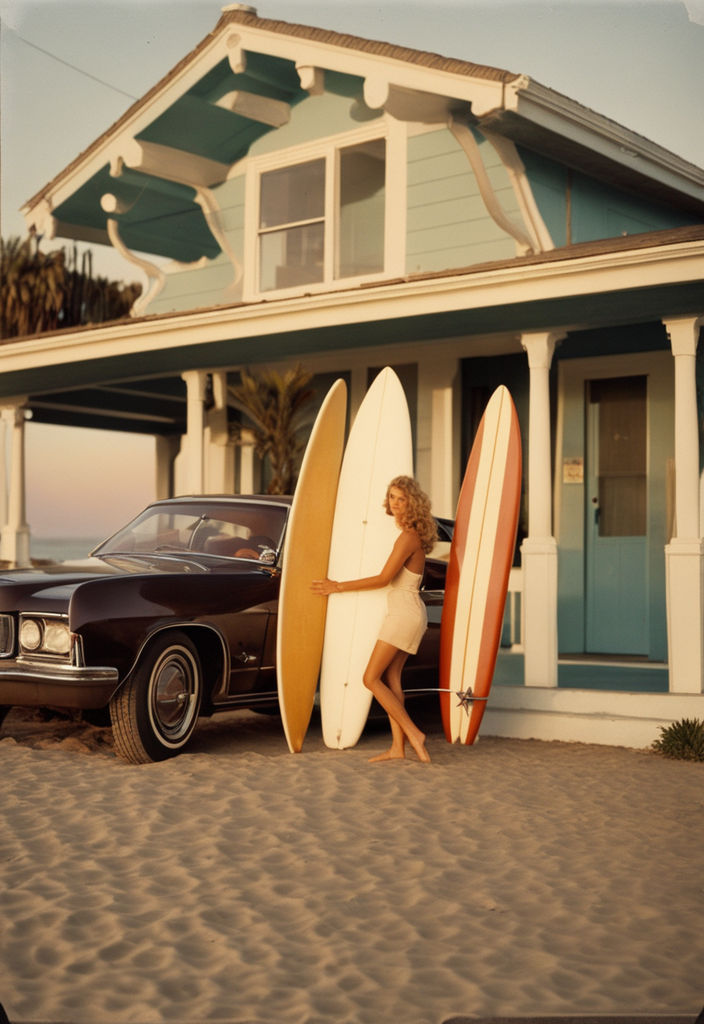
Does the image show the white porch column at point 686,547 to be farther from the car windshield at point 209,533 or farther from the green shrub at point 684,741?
the car windshield at point 209,533

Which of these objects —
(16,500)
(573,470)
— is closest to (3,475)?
(16,500)

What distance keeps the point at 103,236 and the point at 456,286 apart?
6.79 metres

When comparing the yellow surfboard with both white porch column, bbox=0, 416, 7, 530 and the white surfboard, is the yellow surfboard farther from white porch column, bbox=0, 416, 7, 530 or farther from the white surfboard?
white porch column, bbox=0, 416, 7, 530

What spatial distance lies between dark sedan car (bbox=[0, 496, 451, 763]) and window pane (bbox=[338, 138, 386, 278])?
A: 4014 mm

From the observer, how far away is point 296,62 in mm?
11625

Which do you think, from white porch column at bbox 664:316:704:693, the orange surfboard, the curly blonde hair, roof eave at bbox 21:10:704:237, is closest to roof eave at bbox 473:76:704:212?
roof eave at bbox 21:10:704:237

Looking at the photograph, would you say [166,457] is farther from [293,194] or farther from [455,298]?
[455,298]

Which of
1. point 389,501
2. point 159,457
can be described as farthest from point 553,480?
point 159,457

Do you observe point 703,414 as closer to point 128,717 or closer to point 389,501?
point 389,501

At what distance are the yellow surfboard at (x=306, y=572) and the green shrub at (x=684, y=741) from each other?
249cm

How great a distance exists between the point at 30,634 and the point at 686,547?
460cm

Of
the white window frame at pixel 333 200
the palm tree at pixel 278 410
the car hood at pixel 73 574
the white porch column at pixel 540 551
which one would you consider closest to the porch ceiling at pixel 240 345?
the white porch column at pixel 540 551

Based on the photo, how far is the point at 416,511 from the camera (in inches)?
293

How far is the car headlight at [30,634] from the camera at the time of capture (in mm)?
6926
